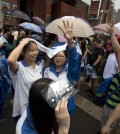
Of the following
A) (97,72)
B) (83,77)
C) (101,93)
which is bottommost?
(83,77)

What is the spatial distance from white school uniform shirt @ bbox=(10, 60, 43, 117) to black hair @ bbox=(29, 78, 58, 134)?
999 millimetres

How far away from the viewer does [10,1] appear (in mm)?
14852

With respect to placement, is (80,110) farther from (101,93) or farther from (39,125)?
(39,125)

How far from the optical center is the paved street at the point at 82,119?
142 inches

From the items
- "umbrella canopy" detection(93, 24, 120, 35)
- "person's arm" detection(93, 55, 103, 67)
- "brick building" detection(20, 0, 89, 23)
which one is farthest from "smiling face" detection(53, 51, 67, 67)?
"brick building" detection(20, 0, 89, 23)

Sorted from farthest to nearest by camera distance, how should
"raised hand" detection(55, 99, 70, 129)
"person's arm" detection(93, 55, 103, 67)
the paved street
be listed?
"person's arm" detection(93, 55, 103, 67)
the paved street
"raised hand" detection(55, 99, 70, 129)

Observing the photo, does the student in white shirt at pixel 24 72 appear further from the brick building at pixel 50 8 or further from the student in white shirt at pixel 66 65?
the brick building at pixel 50 8

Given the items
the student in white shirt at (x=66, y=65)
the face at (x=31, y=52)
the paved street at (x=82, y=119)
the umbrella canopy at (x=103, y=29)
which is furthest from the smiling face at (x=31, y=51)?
the paved street at (x=82, y=119)

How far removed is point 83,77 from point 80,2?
22.3 m

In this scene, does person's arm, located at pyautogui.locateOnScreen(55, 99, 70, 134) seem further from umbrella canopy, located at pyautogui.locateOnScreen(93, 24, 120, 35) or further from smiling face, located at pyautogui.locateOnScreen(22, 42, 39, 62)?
umbrella canopy, located at pyautogui.locateOnScreen(93, 24, 120, 35)

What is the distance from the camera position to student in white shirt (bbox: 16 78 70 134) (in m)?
1.17

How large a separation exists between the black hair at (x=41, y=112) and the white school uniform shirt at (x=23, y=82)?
3.28 ft

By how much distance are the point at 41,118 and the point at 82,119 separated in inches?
119

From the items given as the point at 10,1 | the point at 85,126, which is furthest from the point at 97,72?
the point at 10,1
